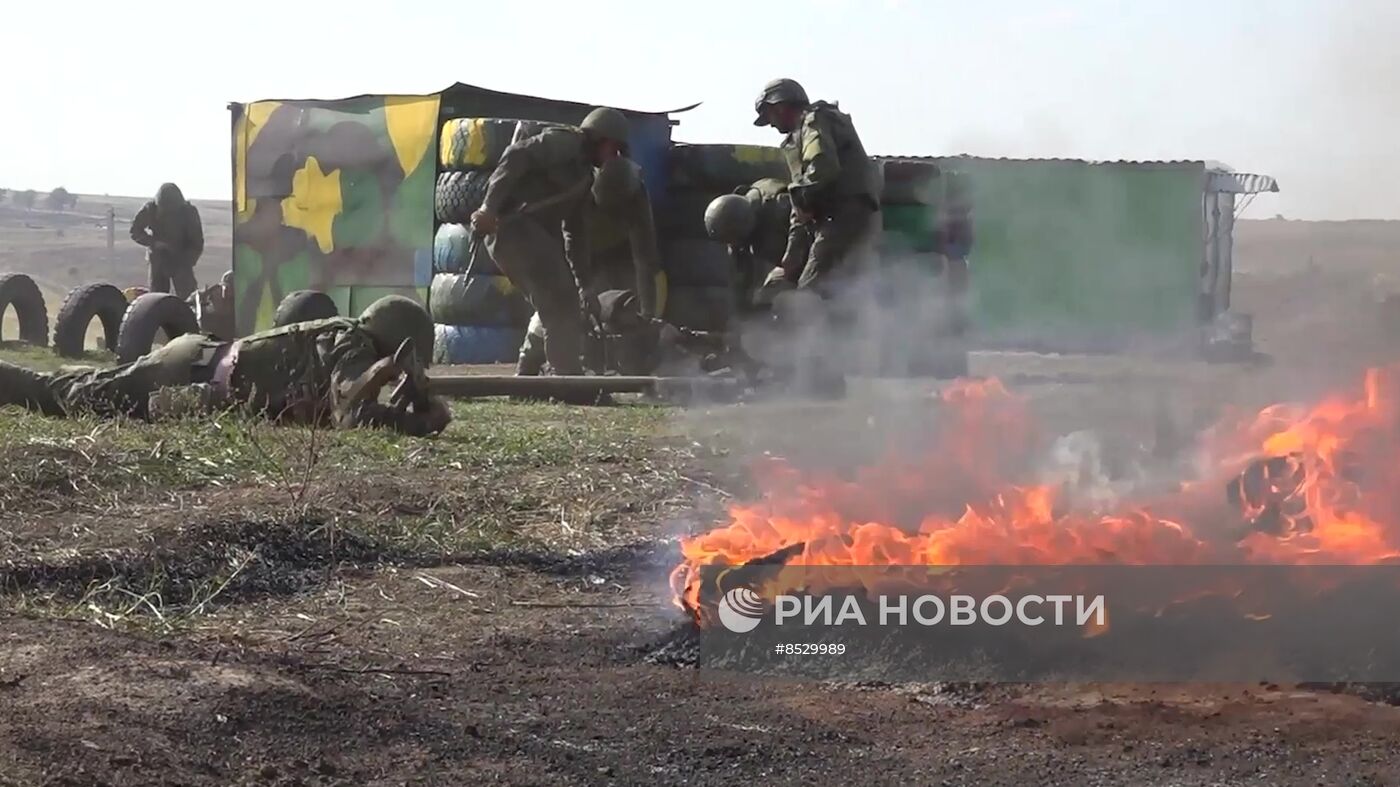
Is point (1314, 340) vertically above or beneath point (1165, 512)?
above

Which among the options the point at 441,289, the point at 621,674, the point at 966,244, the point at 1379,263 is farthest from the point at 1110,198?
the point at 621,674

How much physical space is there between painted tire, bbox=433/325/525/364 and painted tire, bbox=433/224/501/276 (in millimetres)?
568

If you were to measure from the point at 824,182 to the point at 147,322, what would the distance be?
19.3ft

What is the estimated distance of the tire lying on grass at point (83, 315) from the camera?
15.8 metres

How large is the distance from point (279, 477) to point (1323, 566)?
4056 millimetres

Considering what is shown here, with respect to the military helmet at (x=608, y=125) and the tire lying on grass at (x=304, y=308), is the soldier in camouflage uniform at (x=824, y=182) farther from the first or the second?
the tire lying on grass at (x=304, y=308)

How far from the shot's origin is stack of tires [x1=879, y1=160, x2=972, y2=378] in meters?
12.9

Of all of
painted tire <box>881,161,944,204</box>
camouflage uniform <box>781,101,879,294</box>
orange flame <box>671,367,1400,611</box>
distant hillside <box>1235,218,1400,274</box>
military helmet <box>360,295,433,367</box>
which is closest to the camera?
orange flame <box>671,367,1400,611</box>

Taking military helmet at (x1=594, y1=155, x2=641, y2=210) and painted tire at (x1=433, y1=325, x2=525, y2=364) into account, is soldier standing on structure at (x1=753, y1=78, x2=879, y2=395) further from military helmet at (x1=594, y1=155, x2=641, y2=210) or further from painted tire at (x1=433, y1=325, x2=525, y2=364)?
painted tire at (x1=433, y1=325, x2=525, y2=364)

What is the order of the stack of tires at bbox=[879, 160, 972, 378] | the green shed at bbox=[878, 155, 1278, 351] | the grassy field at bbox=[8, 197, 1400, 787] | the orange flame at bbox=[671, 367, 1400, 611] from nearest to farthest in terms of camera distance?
the grassy field at bbox=[8, 197, 1400, 787] → the orange flame at bbox=[671, 367, 1400, 611] → the stack of tires at bbox=[879, 160, 972, 378] → the green shed at bbox=[878, 155, 1278, 351]

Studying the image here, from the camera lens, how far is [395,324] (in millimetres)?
8641

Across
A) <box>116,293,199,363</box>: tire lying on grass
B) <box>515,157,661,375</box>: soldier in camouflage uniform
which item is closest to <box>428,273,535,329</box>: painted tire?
<box>515,157,661,375</box>: soldier in camouflage uniform

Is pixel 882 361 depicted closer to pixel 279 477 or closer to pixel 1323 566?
pixel 279 477

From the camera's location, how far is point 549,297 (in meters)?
12.7
